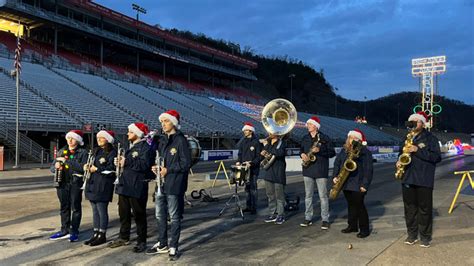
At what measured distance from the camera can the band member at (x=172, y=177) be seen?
18.8ft

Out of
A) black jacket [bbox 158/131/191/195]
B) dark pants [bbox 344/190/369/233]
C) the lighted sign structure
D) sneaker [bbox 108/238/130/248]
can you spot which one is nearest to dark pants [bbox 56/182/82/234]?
sneaker [bbox 108/238/130/248]

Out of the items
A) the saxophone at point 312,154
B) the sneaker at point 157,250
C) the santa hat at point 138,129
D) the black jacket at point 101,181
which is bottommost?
the sneaker at point 157,250

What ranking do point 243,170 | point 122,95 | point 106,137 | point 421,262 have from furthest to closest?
point 122,95 < point 243,170 < point 106,137 < point 421,262

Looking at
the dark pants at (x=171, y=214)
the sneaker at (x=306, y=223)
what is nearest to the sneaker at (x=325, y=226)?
the sneaker at (x=306, y=223)

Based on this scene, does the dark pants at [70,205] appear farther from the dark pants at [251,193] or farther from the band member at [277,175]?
the dark pants at [251,193]

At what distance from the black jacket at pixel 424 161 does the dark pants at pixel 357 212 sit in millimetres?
916

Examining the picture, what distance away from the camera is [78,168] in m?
6.67

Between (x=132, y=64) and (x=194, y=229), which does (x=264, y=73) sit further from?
(x=194, y=229)

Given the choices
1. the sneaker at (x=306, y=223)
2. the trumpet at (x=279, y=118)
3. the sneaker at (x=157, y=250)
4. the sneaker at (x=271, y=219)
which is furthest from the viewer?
the trumpet at (x=279, y=118)

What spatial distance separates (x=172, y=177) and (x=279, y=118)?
12.6 feet

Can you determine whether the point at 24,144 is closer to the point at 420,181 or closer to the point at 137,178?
the point at 137,178

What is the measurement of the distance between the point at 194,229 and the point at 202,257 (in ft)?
6.23

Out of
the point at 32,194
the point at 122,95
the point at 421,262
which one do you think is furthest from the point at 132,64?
the point at 421,262

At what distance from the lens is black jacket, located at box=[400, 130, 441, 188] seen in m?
6.09
